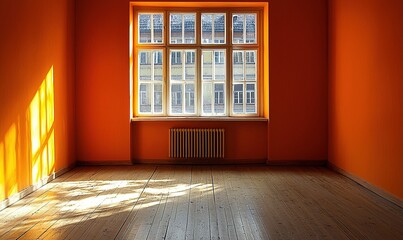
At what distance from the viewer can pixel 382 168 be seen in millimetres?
5164

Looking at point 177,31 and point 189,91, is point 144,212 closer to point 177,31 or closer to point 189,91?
point 189,91

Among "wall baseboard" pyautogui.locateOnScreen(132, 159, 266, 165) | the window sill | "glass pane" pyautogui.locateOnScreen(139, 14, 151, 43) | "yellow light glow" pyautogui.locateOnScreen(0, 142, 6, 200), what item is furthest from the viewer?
"glass pane" pyautogui.locateOnScreen(139, 14, 151, 43)

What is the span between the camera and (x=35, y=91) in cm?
555

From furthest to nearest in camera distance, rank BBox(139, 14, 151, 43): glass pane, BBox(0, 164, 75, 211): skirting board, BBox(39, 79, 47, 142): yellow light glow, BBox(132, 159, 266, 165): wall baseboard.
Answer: BBox(139, 14, 151, 43): glass pane
BBox(132, 159, 266, 165): wall baseboard
BBox(39, 79, 47, 142): yellow light glow
BBox(0, 164, 75, 211): skirting board

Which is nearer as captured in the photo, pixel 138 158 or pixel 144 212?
pixel 144 212

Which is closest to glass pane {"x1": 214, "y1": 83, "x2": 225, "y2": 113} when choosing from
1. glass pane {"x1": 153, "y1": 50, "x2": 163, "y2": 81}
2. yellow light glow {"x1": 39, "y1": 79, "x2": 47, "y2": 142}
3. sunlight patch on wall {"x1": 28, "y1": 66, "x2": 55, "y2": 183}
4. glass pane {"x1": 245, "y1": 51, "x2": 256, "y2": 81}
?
glass pane {"x1": 245, "y1": 51, "x2": 256, "y2": 81}

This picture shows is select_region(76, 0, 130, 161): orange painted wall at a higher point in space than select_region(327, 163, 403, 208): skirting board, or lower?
higher

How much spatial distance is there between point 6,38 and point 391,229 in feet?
14.1

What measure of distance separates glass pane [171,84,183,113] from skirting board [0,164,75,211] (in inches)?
85.9

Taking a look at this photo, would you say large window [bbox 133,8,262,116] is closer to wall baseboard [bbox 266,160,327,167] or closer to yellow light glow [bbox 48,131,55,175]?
wall baseboard [bbox 266,160,327,167]

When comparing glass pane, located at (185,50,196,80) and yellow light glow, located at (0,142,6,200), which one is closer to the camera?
yellow light glow, located at (0,142,6,200)

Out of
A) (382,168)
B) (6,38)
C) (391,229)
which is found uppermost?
(6,38)

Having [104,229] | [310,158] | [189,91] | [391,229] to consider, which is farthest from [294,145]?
[104,229]

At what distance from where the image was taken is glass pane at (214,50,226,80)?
25.8 feet
